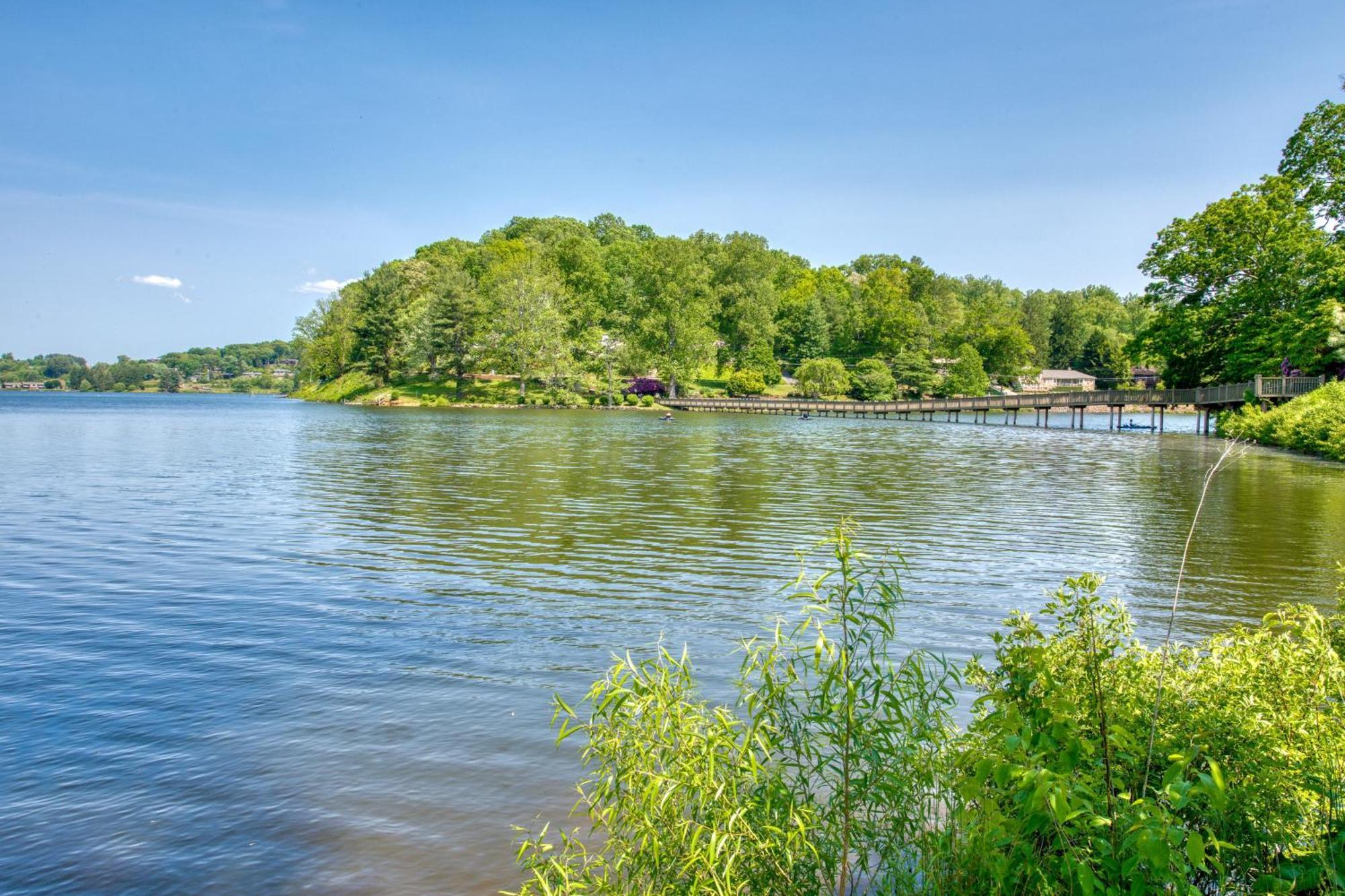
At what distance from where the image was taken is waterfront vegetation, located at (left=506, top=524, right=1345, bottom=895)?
3820 mm

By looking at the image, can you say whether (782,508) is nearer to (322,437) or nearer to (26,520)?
(26,520)

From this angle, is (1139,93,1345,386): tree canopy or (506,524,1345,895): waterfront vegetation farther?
(1139,93,1345,386): tree canopy

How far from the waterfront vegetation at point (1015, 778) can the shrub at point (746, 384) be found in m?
115

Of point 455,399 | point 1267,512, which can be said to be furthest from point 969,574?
point 455,399

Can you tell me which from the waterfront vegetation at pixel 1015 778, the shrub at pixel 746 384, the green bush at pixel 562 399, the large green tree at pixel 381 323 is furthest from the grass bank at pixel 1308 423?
the large green tree at pixel 381 323

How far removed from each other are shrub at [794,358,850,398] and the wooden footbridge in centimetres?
259

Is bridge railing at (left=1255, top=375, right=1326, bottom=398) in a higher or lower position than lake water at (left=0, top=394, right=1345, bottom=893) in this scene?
higher

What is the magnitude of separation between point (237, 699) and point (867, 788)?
751 centimetres

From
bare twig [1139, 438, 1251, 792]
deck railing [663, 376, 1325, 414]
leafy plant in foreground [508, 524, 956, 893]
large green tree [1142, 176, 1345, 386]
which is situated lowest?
leafy plant in foreground [508, 524, 956, 893]

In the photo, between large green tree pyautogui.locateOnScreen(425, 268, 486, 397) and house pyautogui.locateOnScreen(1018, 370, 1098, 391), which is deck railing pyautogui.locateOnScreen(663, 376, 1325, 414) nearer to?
large green tree pyautogui.locateOnScreen(425, 268, 486, 397)

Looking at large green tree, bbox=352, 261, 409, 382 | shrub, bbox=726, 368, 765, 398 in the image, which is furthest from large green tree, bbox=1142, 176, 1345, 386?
large green tree, bbox=352, 261, 409, 382

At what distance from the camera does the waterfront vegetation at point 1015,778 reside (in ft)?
12.5

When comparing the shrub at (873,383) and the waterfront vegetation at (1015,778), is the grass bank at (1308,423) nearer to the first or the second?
the waterfront vegetation at (1015,778)

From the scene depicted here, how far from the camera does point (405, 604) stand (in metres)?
13.5
